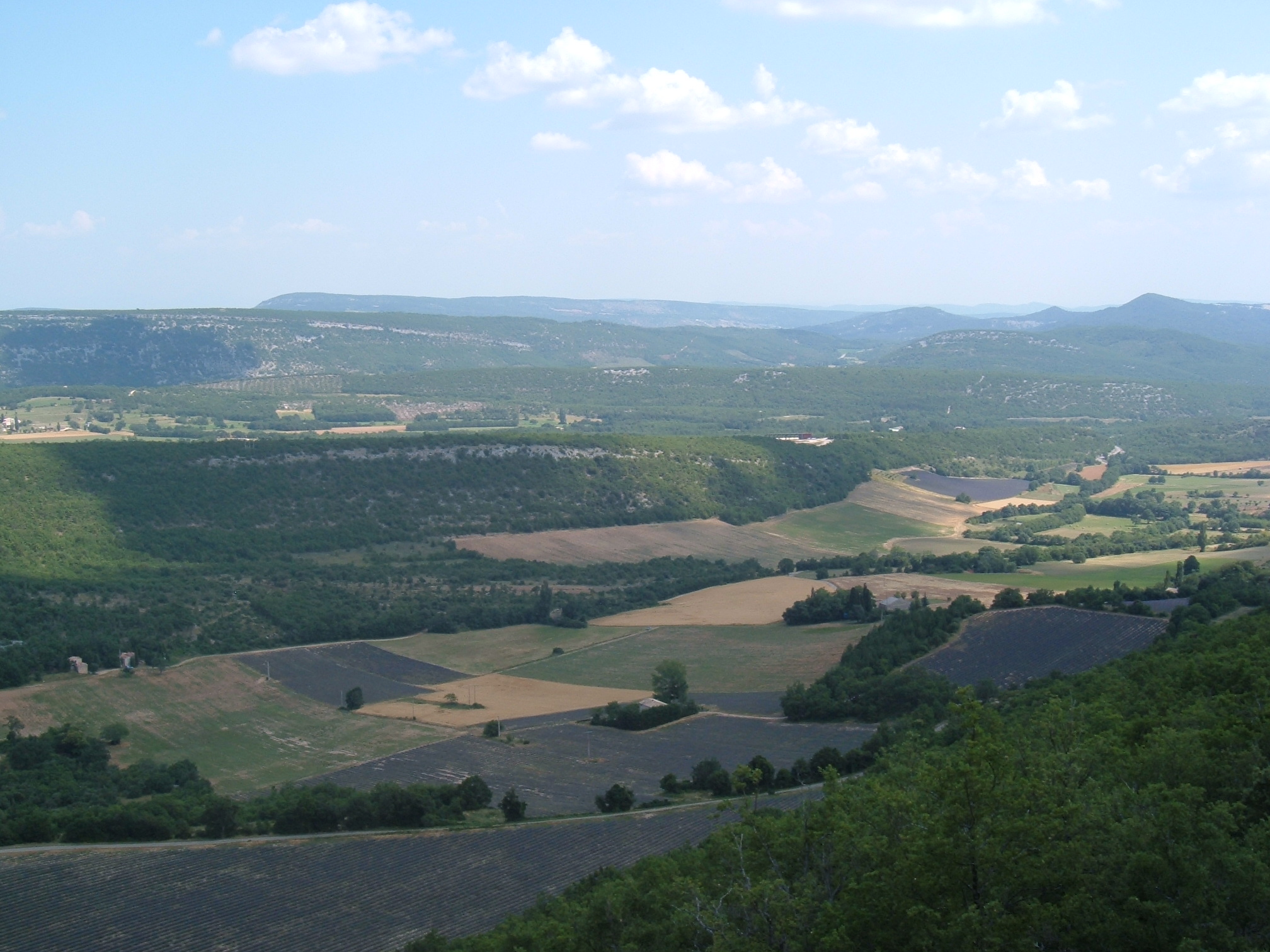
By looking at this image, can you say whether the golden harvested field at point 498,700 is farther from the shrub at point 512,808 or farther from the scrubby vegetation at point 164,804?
the shrub at point 512,808

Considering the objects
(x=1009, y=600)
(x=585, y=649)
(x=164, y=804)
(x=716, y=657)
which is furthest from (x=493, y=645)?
(x=164, y=804)

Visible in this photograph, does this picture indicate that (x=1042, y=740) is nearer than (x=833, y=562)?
Yes

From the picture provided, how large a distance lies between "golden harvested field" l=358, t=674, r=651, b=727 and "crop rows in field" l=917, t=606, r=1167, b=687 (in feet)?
49.4

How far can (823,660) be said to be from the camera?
69.1m

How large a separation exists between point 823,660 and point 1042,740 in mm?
34701

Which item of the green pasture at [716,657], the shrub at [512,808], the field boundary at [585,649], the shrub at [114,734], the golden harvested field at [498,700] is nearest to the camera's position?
the shrub at [512,808]

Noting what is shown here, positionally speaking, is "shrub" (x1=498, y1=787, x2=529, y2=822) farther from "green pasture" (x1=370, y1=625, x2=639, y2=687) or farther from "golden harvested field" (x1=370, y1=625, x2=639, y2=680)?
"golden harvested field" (x1=370, y1=625, x2=639, y2=680)

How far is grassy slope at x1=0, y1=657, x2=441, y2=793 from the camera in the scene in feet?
182

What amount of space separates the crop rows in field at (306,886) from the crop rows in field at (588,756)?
4786 mm

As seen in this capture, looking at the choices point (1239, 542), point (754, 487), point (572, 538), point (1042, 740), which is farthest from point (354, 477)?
point (1042, 740)

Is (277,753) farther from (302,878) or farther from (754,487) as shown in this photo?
(754,487)

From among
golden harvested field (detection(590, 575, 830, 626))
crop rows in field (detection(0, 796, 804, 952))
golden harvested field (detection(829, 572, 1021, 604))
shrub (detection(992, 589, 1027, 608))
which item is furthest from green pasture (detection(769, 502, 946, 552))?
crop rows in field (detection(0, 796, 804, 952))

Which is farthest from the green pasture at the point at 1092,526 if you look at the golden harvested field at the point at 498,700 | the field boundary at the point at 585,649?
the golden harvested field at the point at 498,700

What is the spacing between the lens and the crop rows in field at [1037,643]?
61.2 meters
